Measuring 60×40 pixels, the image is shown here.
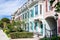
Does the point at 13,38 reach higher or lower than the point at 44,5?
lower

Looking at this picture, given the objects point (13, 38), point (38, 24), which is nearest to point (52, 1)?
point (13, 38)

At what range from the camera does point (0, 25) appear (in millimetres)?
75000

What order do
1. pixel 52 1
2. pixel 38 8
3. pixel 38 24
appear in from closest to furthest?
pixel 52 1
pixel 38 8
pixel 38 24

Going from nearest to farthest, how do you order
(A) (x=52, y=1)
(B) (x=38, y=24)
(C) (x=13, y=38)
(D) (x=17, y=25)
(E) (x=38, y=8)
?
(A) (x=52, y=1)
(C) (x=13, y=38)
(E) (x=38, y=8)
(B) (x=38, y=24)
(D) (x=17, y=25)

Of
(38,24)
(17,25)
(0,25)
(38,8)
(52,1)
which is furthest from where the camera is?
(0,25)

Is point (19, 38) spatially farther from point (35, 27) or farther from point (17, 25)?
point (17, 25)

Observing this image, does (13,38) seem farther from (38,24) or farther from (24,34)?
(38,24)

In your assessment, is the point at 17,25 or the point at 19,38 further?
the point at 17,25

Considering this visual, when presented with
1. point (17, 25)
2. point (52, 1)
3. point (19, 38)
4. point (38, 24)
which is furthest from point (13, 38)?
point (52, 1)

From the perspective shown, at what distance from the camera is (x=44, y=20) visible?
3384cm

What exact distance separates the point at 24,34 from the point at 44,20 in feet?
13.1

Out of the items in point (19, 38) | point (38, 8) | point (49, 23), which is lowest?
point (19, 38)

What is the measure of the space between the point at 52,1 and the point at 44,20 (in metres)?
22.6

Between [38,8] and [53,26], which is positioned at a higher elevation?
[38,8]
